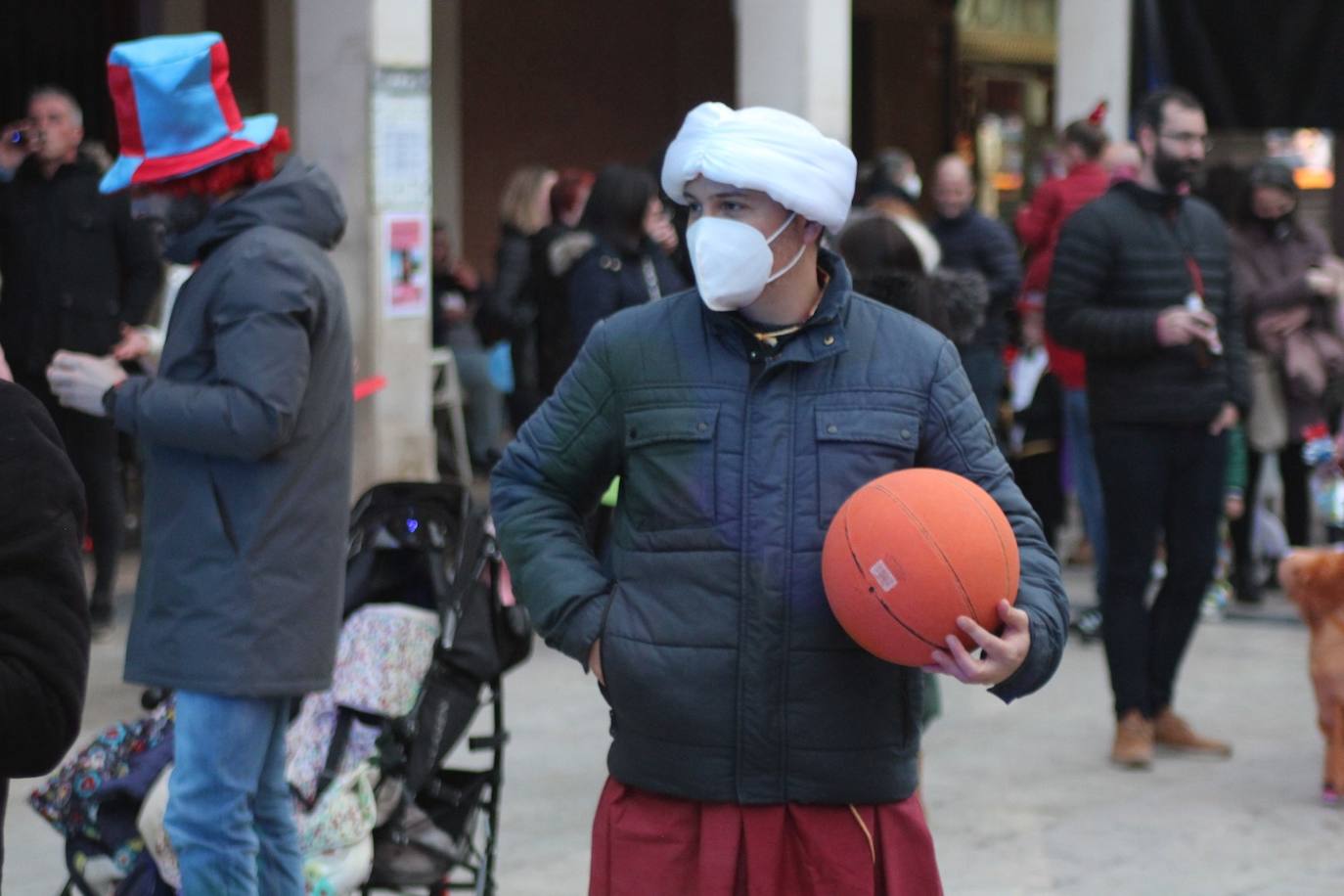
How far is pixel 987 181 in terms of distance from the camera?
21891mm

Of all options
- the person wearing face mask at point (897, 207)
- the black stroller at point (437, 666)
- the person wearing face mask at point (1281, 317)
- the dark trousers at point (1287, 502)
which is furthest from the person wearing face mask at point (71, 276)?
the dark trousers at point (1287, 502)

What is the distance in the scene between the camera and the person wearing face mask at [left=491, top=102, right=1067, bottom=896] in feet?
10.2

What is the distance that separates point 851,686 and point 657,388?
1.70ft

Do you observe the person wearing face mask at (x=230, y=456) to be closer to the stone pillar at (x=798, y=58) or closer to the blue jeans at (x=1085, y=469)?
the blue jeans at (x=1085, y=469)

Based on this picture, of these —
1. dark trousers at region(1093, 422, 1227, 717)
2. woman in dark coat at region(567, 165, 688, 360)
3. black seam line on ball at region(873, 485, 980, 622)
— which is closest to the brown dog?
dark trousers at region(1093, 422, 1227, 717)

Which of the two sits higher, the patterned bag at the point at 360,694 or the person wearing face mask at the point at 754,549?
the person wearing face mask at the point at 754,549

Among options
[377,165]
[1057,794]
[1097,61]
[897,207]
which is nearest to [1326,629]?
[1057,794]

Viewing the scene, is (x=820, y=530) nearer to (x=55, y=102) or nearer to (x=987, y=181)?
(x=55, y=102)

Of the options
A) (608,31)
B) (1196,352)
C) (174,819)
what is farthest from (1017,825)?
(608,31)

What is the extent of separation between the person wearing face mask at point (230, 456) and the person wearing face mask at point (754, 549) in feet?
3.60

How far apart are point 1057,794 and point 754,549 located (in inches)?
150

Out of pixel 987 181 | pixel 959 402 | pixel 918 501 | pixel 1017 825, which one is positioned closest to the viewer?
pixel 918 501

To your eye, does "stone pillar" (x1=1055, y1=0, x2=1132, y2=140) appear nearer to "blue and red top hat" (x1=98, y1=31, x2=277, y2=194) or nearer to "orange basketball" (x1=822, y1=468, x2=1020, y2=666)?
"blue and red top hat" (x1=98, y1=31, x2=277, y2=194)

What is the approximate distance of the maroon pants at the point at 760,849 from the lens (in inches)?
124
